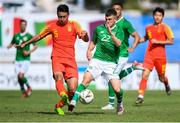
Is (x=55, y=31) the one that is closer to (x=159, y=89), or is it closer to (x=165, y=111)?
(x=165, y=111)

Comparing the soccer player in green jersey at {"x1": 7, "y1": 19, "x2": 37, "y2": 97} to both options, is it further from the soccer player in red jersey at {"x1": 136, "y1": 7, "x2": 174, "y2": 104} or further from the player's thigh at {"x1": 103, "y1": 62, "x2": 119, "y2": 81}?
the player's thigh at {"x1": 103, "y1": 62, "x2": 119, "y2": 81}

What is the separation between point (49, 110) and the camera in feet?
65.3

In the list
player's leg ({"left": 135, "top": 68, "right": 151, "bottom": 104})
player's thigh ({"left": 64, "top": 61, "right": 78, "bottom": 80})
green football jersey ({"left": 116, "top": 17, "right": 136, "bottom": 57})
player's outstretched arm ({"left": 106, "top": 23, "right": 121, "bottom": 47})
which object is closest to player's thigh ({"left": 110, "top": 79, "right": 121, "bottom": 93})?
player's outstretched arm ({"left": 106, "top": 23, "right": 121, "bottom": 47})

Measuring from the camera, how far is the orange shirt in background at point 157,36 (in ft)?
77.4

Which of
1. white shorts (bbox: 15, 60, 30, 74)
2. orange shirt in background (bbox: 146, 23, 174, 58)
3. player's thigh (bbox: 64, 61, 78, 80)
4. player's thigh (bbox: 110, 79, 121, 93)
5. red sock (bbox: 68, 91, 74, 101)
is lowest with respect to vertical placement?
white shorts (bbox: 15, 60, 30, 74)

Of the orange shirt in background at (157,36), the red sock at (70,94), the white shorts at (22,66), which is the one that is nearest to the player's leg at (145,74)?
the orange shirt in background at (157,36)

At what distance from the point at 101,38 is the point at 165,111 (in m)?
2.52

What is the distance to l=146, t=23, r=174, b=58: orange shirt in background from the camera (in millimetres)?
23578

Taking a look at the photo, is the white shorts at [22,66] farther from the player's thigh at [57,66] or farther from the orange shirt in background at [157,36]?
the player's thigh at [57,66]

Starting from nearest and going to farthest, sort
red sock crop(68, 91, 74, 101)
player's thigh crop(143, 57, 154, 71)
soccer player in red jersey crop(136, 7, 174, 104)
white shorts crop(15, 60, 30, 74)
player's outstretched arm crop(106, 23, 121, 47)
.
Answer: player's outstretched arm crop(106, 23, 121, 47)
red sock crop(68, 91, 74, 101)
player's thigh crop(143, 57, 154, 71)
soccer player in red jersey crop(136, 7, 174, 104)
white shorts crop(15, 60, 30, 74)

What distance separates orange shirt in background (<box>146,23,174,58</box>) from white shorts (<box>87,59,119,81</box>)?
18.5ft

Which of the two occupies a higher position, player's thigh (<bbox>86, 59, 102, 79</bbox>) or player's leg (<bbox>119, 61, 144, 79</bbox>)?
player's thigh (<bbox>86, 59, 102, 79</bbox>)

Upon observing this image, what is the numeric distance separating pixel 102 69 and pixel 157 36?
19.4 ft

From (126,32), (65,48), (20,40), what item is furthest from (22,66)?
(65,48)
